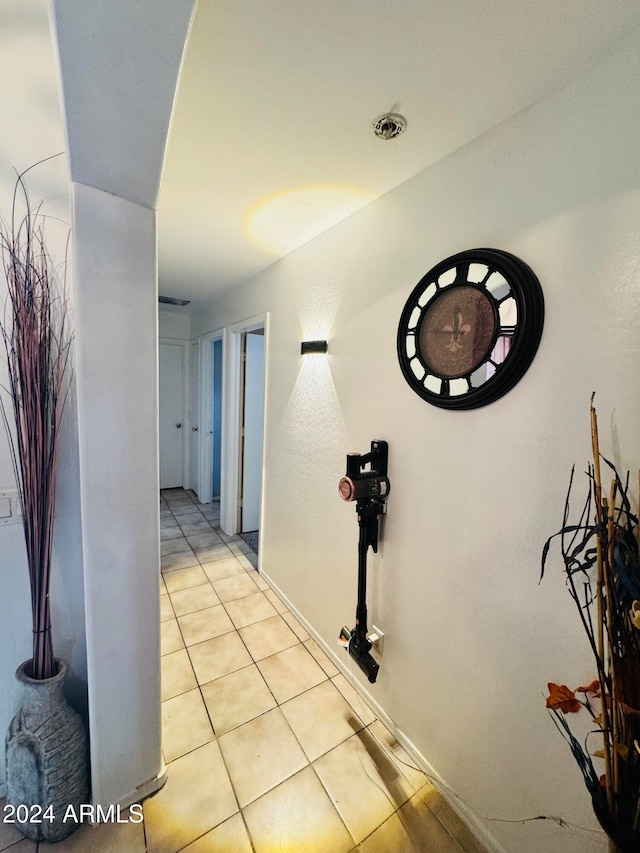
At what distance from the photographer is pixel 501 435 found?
110 centimetres

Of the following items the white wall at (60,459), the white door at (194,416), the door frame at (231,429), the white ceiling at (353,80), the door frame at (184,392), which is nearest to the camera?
the white ceiling at (353,80)

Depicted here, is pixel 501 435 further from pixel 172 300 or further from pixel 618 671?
pixel 172 300

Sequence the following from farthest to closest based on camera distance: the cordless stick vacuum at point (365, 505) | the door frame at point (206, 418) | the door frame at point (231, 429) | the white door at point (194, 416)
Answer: the white door at point (194, 416)
the door frame at point (206, 418)
the door frame at point (231, 429)
the cordless stick vacuum at point (365, 505)

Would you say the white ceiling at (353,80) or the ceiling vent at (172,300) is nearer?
the white ceiling at (353,80)

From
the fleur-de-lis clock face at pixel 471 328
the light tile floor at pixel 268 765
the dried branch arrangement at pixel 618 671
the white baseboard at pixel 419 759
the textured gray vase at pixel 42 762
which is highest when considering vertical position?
the fleur-de-lis clock face at pixel 471 328

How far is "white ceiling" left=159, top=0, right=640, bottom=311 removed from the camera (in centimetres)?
79

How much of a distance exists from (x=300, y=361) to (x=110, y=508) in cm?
142

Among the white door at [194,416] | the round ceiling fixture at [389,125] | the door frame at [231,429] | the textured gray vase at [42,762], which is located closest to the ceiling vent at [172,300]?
the white door at [194,416]

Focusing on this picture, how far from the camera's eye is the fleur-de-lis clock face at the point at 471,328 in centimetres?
101

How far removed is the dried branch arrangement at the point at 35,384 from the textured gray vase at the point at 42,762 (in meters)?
0.07

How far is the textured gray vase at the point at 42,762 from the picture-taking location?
1070 mm

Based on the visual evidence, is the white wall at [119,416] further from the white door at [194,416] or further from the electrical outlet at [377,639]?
the white door at [194,416]

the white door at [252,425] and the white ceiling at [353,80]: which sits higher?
the white ceiling at [353,80]

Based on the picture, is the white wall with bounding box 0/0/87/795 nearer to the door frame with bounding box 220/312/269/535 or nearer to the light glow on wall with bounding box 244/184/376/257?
the light glow on wall with bounding box 244/184/376/257
